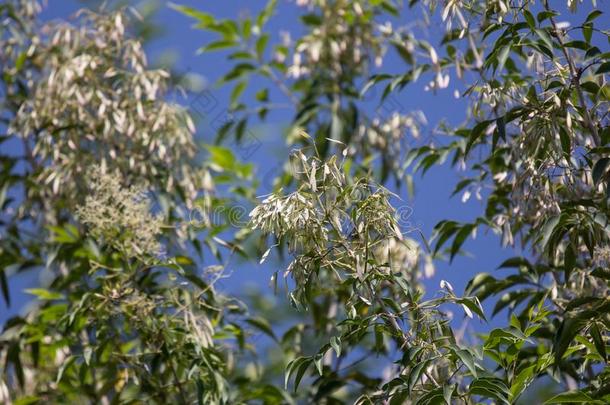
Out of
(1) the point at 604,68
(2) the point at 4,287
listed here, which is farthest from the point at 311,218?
(2) the point at 4,287

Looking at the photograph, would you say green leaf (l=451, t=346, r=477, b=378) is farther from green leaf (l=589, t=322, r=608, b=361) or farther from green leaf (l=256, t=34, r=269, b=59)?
green leaf (l=256, t=34, r=269, b=59)

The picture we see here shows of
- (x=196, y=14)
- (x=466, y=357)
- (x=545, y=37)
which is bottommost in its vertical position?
(x=466, y=357)

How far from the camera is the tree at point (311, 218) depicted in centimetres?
206

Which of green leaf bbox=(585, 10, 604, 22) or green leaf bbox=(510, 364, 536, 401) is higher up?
green leaf bbox=(585, 10, 604, 22)

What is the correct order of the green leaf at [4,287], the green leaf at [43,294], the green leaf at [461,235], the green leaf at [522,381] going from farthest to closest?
the green leaf at [4,287], the green leaf at [43,294], the green leaf at [461,235], the green leaf at [522,381]

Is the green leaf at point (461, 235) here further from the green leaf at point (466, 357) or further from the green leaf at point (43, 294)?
the green leaf at point (43, 294)

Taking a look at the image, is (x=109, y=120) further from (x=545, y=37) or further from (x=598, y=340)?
(x=598, y=340)

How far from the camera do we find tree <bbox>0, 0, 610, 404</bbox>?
6.75ft

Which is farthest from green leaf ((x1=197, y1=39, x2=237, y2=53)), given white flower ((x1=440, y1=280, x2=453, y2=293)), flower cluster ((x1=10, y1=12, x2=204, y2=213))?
white flower ((x1=440, y1=280, x2=453, y2=293))

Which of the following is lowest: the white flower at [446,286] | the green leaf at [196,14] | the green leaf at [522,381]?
the green leaf at [522,381]

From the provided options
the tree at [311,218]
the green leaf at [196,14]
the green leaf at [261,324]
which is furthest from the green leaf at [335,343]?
the green leaf at [196,14]

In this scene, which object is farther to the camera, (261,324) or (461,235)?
(261,324)

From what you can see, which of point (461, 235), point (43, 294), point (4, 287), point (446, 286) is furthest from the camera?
point (4, 287)

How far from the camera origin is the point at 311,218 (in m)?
2.00
